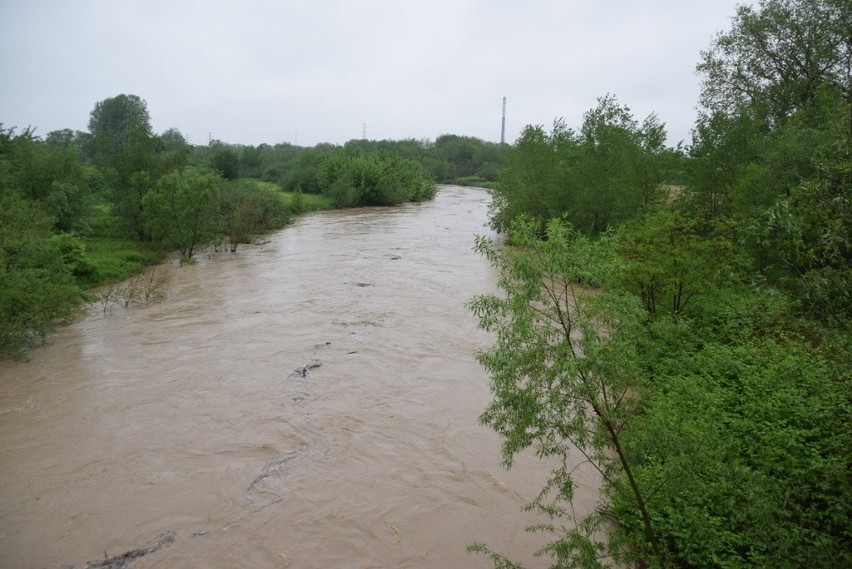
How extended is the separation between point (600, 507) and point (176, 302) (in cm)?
1892

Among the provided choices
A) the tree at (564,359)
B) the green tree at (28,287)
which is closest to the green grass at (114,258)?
the green tree at (28,287)

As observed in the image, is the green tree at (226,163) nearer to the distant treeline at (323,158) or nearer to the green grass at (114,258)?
the distant treeline at (323,158)

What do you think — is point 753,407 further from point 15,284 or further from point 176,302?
point 176,302

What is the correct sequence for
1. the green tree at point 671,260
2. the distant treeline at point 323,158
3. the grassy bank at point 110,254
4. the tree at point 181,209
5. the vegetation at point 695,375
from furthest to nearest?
the distant treeline at point 323,158 < the tree at point 181,209 < the grassy bank at point 110,254 < the green tree at point 671,260 < the vegetation at point 695,375

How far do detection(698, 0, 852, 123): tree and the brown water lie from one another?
19.7 metres

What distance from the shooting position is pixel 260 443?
437 inches

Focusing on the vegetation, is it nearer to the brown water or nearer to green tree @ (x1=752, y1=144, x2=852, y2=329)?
green tree @ (x1=752, y1=144, x2=852, y2=329)

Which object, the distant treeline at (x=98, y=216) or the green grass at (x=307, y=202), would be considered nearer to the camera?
the distant treeline at (x=98, y=216)

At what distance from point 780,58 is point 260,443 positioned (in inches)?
1187

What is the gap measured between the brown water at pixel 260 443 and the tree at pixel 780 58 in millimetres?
19668

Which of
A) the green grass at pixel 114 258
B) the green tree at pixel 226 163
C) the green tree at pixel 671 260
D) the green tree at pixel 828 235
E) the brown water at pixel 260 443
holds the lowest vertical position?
the brown water at pixel 260 443

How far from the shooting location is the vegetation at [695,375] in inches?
208

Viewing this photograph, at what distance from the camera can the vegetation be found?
529cm

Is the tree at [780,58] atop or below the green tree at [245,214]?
atop
